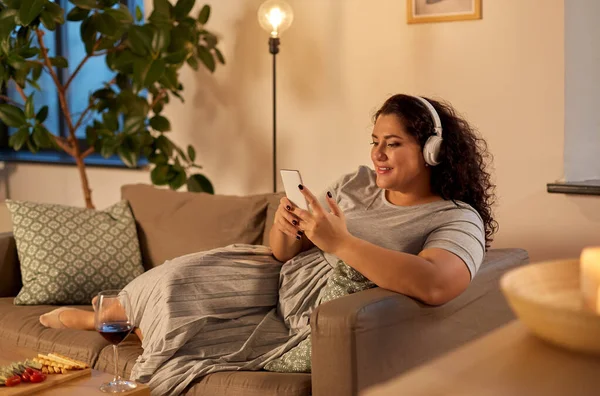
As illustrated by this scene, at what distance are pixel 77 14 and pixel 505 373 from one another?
3.29 meters

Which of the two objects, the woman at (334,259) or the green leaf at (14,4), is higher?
the green leaf at (14,4)

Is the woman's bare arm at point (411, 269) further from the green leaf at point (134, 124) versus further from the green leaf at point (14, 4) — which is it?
the green leaf at point (14, 4)

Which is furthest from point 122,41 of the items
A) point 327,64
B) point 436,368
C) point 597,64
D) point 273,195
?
point 436,368

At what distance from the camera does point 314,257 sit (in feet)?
8.07

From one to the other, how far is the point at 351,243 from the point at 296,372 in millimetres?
389

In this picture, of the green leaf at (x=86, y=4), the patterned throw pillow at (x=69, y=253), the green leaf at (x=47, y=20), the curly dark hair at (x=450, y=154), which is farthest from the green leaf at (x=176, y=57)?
the curly dark hair at (x=450, y=154)

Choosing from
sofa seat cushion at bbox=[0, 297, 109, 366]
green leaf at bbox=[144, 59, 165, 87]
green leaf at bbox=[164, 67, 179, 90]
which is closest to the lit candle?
sofa seat cushion at bbox=[0, 297, 109, 366]

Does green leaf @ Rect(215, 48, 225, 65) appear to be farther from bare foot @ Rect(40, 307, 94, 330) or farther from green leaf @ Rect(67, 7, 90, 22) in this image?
bare foot @ Rect(40, 307, 94, 330)

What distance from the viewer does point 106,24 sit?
11.9 ft

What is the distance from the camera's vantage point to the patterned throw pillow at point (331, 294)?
2139 millimetres

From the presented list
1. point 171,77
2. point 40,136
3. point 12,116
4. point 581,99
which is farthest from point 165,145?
point 581,99

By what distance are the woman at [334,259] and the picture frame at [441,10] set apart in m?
0.78

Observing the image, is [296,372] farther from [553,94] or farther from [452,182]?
[553,94]

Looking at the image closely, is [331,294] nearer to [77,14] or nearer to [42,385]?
[42,385]
